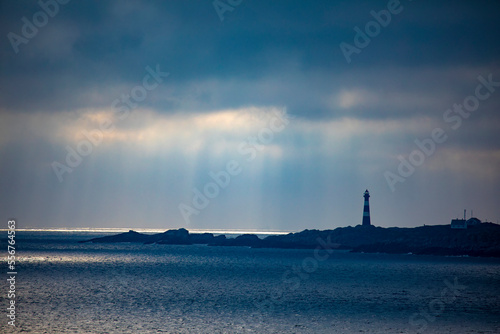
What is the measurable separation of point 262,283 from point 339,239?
4594 inches

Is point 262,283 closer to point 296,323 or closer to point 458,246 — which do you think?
point 296,323

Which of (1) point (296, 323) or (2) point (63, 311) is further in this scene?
(2) point (63, 311)

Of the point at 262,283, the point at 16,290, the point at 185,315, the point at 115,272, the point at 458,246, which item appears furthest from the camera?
the point at 458,246

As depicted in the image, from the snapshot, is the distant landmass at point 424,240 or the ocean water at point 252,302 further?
the distant landmass at point 424,240

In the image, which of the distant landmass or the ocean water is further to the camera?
the distant landmass

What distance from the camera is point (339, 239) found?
196m

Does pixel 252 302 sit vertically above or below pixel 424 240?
below

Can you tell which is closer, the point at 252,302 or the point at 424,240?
the point at 252,302

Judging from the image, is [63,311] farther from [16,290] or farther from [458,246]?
[458,246]

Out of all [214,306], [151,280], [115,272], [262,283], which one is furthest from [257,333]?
[115,272]

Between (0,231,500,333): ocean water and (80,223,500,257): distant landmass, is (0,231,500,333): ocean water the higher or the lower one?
the lower one

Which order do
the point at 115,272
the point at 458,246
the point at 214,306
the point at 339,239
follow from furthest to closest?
1. the point at 339,239
2. the point at 458,246
3. the point at 115,272
4. the point at 214,306

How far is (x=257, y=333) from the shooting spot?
142ft

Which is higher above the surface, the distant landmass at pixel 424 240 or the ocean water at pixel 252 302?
the distant landmass at pixel 424 240
